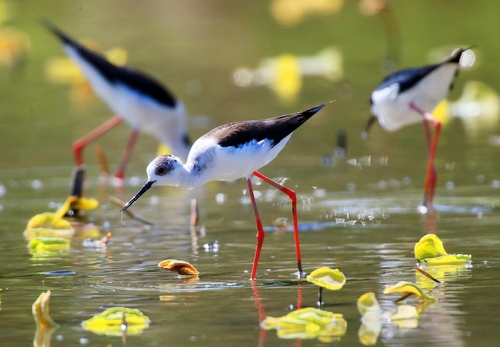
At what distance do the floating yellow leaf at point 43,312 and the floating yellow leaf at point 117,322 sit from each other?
0.17 metres

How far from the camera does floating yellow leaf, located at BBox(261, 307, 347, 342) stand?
462 cm

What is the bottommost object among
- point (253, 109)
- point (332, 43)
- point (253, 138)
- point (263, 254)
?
point (263, 254)

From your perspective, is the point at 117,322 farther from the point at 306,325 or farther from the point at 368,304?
the point at 368,304

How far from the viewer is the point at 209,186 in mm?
10008

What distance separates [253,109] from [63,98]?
367 cm

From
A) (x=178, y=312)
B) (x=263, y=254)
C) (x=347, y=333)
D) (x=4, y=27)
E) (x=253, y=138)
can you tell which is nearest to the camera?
(x=347, y=333)

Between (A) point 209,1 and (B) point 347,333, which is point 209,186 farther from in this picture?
(A) point 209,1

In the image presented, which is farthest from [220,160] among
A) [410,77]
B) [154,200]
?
[410,77]

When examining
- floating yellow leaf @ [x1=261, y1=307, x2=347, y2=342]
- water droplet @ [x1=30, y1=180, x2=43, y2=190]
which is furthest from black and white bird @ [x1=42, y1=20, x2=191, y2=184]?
floating yellow leaf @ [x1=261, y1=307, x2=347, y2=342]

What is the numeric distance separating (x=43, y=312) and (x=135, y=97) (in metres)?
6.60

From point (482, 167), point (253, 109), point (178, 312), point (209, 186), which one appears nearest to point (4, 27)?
point (253, 109)

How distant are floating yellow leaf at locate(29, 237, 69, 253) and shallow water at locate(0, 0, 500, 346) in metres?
0.08

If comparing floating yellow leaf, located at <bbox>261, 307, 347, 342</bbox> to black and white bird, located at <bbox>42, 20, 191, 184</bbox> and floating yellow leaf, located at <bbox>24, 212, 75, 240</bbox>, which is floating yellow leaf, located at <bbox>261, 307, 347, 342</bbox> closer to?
floating yellow leaf, located at <bbox>24, 212, 75, 240</bbox>

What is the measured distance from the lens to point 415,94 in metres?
9.38
